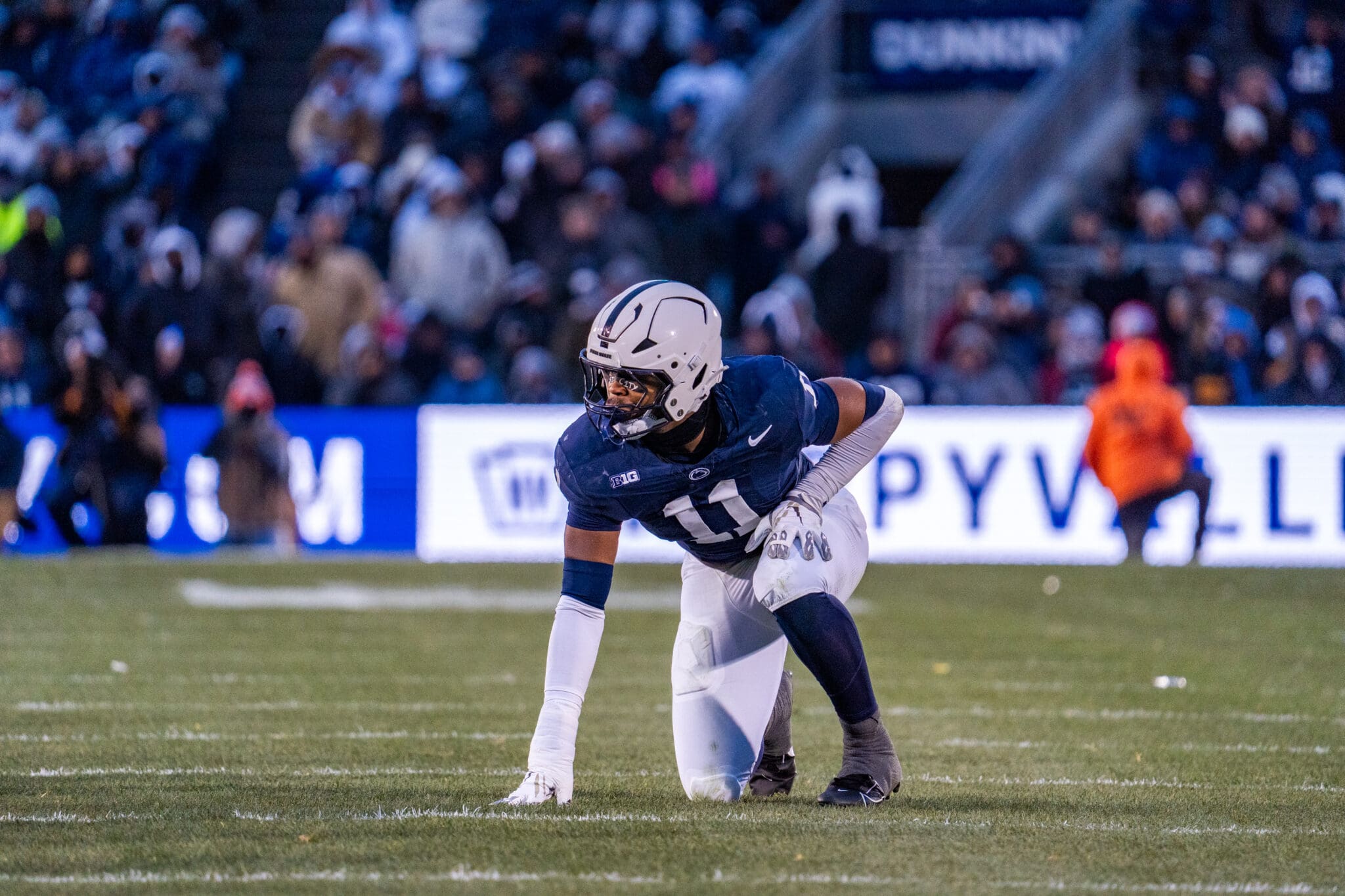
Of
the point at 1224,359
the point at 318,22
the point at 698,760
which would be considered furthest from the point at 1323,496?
the point at 318,22

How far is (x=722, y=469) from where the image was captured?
6.02m

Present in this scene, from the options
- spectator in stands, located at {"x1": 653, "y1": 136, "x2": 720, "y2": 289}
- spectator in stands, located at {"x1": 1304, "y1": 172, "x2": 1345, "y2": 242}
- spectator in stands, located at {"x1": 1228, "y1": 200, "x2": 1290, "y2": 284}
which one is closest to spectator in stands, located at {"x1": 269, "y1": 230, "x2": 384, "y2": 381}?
spectator in stands, located at {"x1": 653, "y1": 136, "x2": 720, "y2": 289}

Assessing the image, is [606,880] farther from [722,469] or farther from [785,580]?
[722,469]

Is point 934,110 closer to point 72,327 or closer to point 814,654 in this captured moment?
point 72,327

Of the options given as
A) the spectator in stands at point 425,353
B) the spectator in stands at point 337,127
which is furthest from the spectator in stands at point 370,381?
the spectator in stands at point 337,127

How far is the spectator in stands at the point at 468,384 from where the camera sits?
16172 millimetres

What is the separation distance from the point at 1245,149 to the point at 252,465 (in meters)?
8.33

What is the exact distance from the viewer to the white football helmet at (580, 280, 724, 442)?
575 centimetres

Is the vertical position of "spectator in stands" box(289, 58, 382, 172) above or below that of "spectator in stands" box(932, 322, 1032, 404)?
above

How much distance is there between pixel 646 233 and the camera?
54.9 feet

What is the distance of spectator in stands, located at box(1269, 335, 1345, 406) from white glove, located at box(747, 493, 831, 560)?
10.6 m

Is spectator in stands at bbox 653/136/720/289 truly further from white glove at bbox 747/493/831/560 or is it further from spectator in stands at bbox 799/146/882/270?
white glove at bbox 747/493/831/560

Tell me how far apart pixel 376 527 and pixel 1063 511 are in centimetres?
506

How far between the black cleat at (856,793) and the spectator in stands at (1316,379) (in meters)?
10.7
